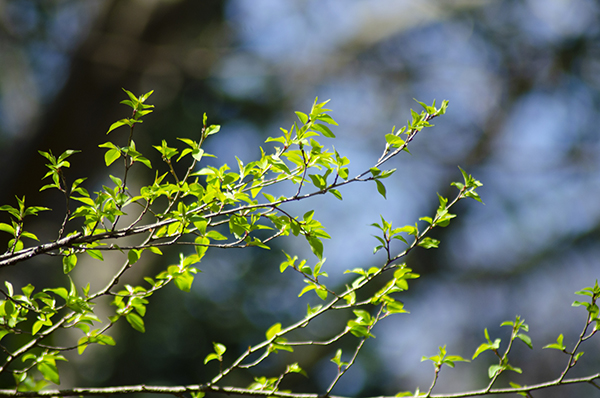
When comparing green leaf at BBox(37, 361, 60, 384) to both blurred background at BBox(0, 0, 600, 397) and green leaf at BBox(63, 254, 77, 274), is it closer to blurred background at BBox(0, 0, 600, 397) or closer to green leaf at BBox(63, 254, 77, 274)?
green leaf at BBox(63, 254, 77, 274)

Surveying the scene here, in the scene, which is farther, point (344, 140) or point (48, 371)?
point (344, 140)

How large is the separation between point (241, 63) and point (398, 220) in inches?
67.2

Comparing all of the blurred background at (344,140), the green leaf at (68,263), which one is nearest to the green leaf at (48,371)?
the green leaf at (68,263)

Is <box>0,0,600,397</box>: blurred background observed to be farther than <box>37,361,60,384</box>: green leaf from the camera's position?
Yes

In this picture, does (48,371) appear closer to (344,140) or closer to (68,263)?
(68,263)

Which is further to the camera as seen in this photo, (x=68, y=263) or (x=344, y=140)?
(x=344, y=140)

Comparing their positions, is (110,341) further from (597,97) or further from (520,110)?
(597,97)

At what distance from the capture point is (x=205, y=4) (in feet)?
11.4

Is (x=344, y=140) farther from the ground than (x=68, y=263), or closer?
farther from the ground

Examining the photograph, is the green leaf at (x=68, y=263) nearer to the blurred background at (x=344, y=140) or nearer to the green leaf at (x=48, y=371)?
the green leaf at (x=48, y=371)

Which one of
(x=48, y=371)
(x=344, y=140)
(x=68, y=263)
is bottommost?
(x=48, y=371)

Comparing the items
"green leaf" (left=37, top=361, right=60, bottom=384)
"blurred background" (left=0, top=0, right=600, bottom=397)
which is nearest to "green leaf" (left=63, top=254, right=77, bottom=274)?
"green leaf" (left=37, top=361, right=60, bottom=384)

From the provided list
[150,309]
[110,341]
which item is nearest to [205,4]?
[150,309]

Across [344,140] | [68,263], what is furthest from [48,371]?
[344,140]
